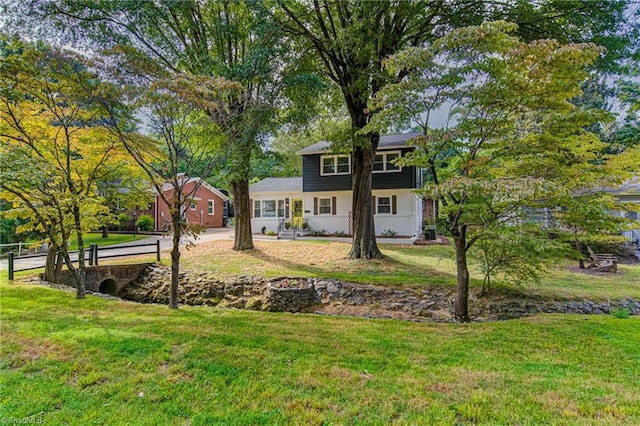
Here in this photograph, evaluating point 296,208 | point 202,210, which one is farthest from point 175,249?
point 202,210

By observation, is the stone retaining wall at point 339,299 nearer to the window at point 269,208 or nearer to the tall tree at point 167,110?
the tall tree at point 167,110

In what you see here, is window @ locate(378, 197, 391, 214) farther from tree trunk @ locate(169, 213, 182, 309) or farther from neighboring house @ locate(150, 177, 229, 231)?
tree trunk @ locate(169, 213, 182, 309)

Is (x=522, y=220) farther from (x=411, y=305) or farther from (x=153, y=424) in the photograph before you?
(x=153, y=424)

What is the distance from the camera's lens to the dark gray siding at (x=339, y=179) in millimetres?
18266

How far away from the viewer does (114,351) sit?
364 cm

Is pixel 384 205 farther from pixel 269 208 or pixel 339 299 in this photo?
pixel 339 299

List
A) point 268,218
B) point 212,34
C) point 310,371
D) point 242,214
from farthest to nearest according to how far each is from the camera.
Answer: point 268,218, point 242,214, point 212,34, point 310,371

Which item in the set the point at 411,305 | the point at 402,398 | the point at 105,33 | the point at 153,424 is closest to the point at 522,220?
the point at 411,305

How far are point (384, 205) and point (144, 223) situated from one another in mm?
17501

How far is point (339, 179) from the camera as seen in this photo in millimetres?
19562

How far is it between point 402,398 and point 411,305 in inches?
193

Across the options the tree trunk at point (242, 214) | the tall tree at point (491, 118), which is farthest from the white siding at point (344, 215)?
the tall tree at point (491, 118)

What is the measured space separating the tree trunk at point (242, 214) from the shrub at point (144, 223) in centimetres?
1236

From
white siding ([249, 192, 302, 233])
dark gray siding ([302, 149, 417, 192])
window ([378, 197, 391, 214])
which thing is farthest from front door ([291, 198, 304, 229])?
window ([378, 197, 391, 214])
